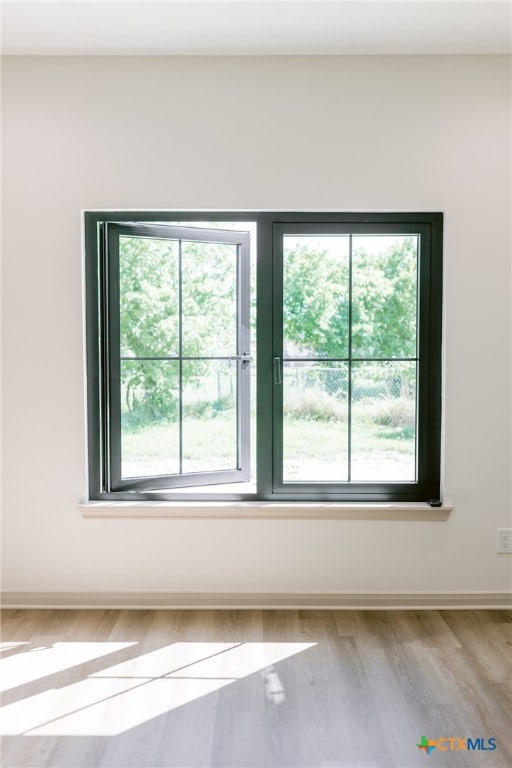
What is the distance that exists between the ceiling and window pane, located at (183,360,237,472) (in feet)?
5.03

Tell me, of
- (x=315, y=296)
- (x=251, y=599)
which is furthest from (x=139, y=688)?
(x=315, y=296)

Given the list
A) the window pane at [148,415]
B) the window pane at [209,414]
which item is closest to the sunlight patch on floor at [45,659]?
the window pane at [148,415]

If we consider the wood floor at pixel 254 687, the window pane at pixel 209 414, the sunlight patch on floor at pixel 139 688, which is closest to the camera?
the wood floor at pixel 254 687

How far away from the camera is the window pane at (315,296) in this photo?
3.23 metres

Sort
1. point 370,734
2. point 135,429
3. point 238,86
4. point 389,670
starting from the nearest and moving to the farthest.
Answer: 1. point 370,734
2. point 389,670
3. point 238,86
4. point 135,429

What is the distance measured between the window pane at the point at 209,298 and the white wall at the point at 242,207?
0.91 feet

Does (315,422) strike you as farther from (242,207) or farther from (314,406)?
(242,207)

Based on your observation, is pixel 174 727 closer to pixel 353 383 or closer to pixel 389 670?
pixel 389 670

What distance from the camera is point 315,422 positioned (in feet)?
10.8

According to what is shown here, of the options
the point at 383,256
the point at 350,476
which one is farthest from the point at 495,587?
the point at 383,256

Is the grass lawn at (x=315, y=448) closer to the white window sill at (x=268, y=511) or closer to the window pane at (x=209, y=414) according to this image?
the window pane at (x=209, y=414)

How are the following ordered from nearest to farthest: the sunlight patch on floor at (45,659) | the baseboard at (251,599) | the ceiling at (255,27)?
the sunlight patch on floor at (45,659)
the ceiling at (255,27)
the baseboard at (251,599)

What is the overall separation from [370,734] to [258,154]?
253 cm

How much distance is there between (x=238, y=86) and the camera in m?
3.09
